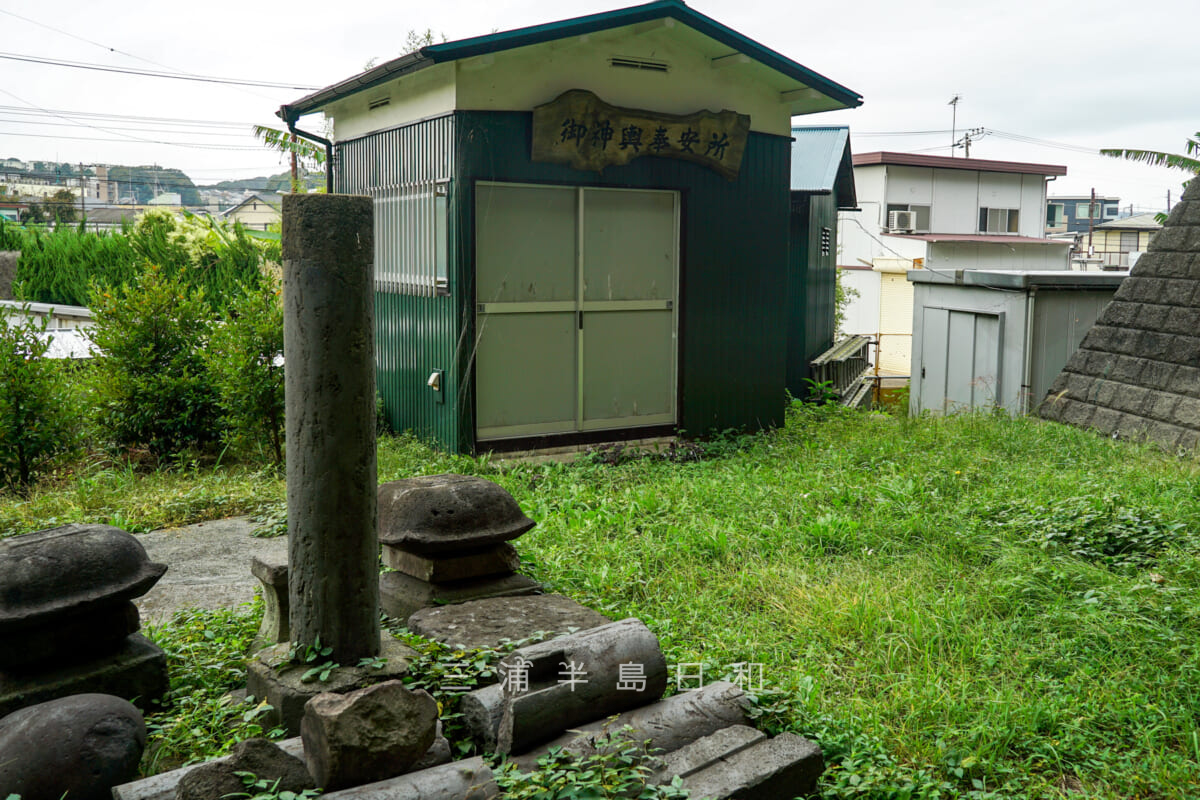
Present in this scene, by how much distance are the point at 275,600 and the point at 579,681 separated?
1387 millimetres

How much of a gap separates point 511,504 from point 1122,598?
2929 mm

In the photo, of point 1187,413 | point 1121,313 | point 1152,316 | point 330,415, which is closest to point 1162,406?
point 1187,413

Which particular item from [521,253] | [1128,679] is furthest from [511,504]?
[521,253]

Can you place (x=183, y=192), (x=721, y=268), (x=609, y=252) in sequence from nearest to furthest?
(x=609, y=252) → (x=721, y=268) → (x=183, y=192)

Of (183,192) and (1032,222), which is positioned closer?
(1032,222)

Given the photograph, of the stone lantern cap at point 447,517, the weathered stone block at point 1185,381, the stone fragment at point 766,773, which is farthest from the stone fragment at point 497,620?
the weathered stone block at point 1185,381

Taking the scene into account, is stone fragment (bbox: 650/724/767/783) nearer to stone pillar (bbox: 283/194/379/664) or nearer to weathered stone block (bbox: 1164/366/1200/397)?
stone pillar (bbox: 283/194/379/664)

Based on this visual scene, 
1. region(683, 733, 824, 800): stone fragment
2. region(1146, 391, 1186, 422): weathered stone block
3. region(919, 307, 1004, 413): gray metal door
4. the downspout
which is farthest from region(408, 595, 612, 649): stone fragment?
the downspout

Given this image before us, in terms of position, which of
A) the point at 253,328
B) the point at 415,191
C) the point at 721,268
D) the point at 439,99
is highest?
the point at 439,99

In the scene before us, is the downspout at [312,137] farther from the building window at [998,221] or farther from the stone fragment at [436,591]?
the building window at [998,221]

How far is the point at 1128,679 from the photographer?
3822 mm

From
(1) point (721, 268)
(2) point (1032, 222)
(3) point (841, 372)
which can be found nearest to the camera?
(1) point (721, 268)

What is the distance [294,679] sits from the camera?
335cm

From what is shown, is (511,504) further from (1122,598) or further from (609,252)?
(609,252)
